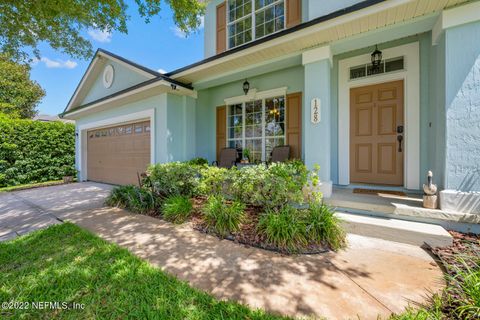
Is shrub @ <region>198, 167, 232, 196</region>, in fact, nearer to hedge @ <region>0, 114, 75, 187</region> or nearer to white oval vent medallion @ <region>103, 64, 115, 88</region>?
white oval vent medallion @ <region>103, 64, 115, 88</region>

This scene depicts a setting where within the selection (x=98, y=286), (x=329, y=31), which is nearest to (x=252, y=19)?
(x=329, y=31)

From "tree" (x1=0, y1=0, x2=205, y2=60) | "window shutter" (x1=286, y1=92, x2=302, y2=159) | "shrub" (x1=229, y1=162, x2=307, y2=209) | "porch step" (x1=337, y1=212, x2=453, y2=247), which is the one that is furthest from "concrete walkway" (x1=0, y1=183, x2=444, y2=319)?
"tree" (x1=0, y1=0, x2=205, y2=60)

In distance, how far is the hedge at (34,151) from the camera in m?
8.98

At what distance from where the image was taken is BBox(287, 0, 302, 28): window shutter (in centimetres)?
546

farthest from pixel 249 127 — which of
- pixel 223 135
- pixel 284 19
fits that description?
pixel 284 19

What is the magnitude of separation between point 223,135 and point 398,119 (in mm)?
4899

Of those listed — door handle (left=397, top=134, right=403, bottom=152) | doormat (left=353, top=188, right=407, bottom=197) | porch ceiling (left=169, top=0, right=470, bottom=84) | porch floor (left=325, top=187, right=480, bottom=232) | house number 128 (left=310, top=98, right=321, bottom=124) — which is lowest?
porch floor (left=325, top=187, right=480, bottom=232)

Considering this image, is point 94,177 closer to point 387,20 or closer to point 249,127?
point 249,127

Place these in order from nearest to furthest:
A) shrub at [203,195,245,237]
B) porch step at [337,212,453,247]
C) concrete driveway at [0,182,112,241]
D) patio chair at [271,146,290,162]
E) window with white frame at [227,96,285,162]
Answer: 1. porch step at [337,212,453,247]
2. shrub at [203,195,245,237]
3. concrete driveway at [0,182,112,241]
4. patio chair at [271,146,290,162]
5. window with white frame at [227,96,285,162]

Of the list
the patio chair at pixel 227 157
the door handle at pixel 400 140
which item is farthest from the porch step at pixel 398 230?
the patio chair at pixel 227 157

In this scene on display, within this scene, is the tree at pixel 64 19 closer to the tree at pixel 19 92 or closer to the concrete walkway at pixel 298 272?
the concrete walkway at pixel 298 272

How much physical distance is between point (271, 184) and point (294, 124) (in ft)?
9.34

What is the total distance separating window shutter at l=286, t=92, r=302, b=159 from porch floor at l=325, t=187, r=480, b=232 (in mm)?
1726

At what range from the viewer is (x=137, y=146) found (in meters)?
7.71
